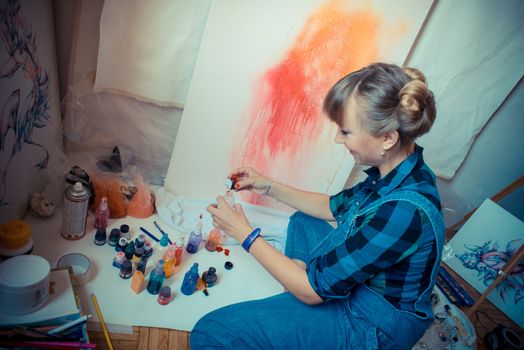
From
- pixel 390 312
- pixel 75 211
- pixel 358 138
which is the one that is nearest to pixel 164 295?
pixel 75 211

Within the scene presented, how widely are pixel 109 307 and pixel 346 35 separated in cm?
164

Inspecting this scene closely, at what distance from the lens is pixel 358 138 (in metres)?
1.14

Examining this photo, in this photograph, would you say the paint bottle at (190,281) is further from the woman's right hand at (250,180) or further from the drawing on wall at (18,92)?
the drawing on wall at (18,92)

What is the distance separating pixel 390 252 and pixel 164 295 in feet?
3.11

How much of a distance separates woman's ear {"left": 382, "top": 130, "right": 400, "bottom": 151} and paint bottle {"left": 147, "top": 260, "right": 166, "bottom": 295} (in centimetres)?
102

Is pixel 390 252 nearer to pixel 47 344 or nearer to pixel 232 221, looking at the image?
pixel 232 221

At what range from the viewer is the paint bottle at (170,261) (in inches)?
60.8

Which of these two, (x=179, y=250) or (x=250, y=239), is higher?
(x=250, y=239)

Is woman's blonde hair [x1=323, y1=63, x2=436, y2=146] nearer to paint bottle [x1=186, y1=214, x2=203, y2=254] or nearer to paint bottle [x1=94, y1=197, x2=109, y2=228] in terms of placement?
paint bottle [x1=186, y1=214, x2=203, y2=254]

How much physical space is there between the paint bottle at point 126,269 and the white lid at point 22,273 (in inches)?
14.6

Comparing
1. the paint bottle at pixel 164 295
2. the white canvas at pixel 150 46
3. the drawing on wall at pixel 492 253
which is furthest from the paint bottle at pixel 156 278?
the drawing on wall at pixel 492 253

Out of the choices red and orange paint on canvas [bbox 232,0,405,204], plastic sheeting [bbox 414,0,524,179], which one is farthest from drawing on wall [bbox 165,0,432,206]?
plastic sheeting [bbox 414,0,524,179]

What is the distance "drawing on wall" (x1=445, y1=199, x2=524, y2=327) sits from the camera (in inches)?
81.7

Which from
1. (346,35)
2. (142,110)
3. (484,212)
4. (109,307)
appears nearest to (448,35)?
(346,35)
